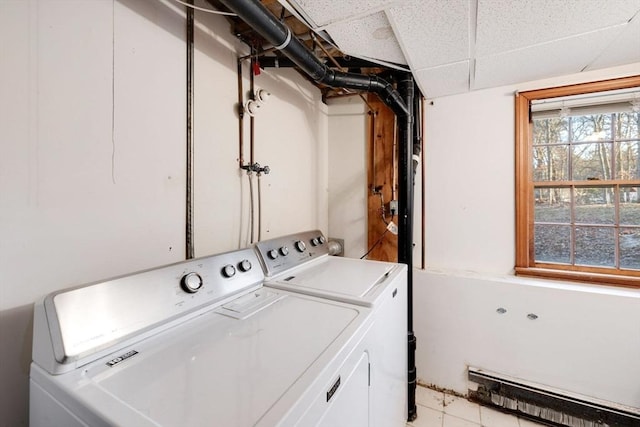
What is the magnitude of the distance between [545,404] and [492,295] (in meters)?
0.72

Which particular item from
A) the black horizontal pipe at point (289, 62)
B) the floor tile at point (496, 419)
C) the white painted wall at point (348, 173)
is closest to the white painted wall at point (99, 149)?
the black horizontal pipe at point (289, 62)

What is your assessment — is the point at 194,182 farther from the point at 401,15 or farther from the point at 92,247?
the point at 401,15

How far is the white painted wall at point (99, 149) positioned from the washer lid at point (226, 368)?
0.46 meters

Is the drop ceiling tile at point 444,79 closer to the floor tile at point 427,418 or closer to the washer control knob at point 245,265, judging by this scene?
the washer control knob at point 245,265

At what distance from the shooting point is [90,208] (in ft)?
3.16

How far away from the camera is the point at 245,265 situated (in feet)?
3.84

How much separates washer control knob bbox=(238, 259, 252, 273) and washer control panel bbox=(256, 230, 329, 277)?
0.09 metres

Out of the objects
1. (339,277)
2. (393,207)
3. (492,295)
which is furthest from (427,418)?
(393,207)

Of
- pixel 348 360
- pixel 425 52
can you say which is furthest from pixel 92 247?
pixel 425 52

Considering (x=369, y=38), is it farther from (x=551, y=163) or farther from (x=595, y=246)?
(x=595, y=246)

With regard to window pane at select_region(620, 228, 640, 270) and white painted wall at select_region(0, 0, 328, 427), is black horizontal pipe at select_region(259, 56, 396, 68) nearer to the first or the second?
white painted wall at select_region(0, 0, 328, 427)

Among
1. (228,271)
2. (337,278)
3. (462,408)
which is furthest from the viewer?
(462,408)

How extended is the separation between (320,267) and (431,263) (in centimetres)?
110

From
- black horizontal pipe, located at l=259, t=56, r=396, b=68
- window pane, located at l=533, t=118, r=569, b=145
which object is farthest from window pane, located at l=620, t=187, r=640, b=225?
black horizontal pipe, located at l=259, t=56, r=396, b=68
